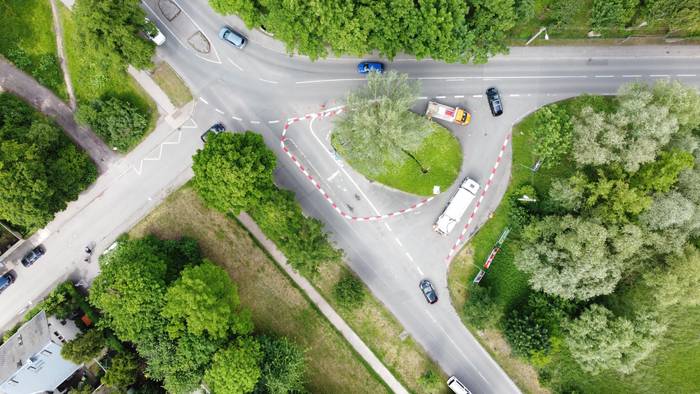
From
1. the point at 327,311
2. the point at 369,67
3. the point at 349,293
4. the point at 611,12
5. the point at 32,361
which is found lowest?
the point at 32,361

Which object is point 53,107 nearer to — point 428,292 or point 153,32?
point 153,32

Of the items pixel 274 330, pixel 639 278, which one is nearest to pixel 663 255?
pixel 639 278

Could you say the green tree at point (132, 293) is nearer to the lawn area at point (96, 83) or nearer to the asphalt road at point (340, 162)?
the asphalt road at point (340, 162)

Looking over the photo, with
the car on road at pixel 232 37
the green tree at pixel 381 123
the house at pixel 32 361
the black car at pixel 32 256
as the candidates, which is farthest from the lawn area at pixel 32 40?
the green tree at pixel 381 123

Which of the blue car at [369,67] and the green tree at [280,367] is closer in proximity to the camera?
the green tree at [280,367]

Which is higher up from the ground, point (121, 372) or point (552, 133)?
point (552, 133)

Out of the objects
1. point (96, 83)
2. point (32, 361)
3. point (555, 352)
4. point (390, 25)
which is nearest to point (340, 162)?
point (390, 25)

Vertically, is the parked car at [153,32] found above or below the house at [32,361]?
above

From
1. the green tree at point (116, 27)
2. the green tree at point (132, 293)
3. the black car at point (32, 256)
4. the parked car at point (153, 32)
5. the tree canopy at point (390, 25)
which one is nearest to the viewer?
the tree canopy at point (390, 25)
